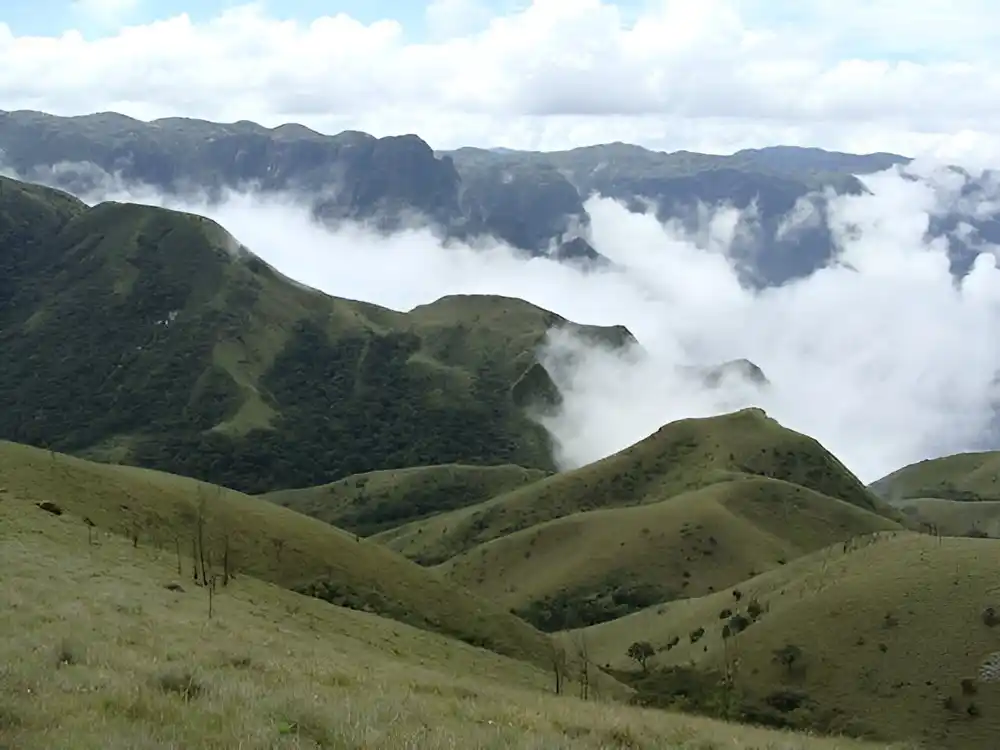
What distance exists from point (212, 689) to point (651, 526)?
378 feet

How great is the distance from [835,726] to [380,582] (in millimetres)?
30559

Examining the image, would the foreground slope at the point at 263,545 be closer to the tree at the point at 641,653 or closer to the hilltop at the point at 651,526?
the tree at the point at 641,653

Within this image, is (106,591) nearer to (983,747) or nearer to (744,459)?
(983,747)

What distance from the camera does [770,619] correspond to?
214ft

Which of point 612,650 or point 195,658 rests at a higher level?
point 195,658

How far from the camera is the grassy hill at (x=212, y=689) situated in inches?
547

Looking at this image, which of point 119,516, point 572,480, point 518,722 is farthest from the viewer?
point 572,480

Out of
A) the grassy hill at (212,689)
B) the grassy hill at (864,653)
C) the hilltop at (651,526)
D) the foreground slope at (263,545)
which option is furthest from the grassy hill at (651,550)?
the grassy hill at (212,689)

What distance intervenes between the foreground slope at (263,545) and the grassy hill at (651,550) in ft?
147

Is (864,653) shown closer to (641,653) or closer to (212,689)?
(641,653)

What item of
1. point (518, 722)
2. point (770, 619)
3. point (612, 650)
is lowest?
point (612, 650)

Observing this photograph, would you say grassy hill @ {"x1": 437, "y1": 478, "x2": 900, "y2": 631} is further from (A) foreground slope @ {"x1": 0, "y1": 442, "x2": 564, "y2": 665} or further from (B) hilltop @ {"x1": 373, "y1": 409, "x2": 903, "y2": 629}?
(A) foreground slope @ {"x1": 0, "y1": 442, "x2": 564, "y2": 665}

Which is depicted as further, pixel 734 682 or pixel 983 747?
pixel 734 682

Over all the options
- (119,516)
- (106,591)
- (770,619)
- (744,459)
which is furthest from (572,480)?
(106,591)
